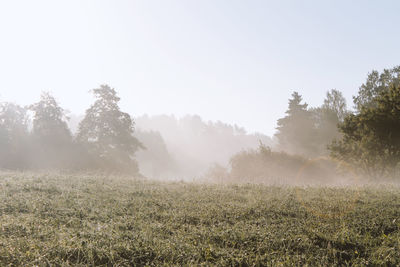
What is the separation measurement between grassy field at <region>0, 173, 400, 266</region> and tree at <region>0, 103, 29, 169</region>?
94.1ft

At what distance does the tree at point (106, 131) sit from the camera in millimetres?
32406

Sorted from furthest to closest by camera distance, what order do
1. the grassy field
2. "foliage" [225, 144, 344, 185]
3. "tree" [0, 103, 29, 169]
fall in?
"tree" [0, 103, 29, 169]
"foliage" [225, 144, 344, 185]
the grassy field

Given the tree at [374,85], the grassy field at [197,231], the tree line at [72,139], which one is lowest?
the grassy field at [197,231]

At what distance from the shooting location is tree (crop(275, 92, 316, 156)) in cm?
4178

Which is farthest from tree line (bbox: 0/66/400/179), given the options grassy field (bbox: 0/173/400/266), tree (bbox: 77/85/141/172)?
grassy field (bbox: 0/173/400/266)

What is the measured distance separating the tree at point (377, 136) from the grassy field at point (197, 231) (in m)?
10.9

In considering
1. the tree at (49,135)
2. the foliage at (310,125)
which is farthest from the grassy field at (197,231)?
the foliage at (310,125)

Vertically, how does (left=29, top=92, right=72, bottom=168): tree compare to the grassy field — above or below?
above

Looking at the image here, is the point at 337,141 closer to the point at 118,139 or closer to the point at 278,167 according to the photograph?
the point at 278,167

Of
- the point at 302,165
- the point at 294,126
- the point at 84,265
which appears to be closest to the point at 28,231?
the point at 84,265

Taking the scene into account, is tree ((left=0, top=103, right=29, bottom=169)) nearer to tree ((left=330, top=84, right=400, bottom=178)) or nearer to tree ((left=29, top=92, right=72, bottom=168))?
tree ((left=29, top=92, right=72, bottom=168))

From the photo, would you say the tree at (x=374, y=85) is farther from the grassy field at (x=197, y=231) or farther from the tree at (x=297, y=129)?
the grassy field at (x=197, y=231)

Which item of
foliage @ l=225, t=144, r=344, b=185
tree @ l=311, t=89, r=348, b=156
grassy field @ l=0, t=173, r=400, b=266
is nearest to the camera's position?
grassy field @ l=0, t=173, r=400, b=266

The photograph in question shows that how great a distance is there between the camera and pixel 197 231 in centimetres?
482
